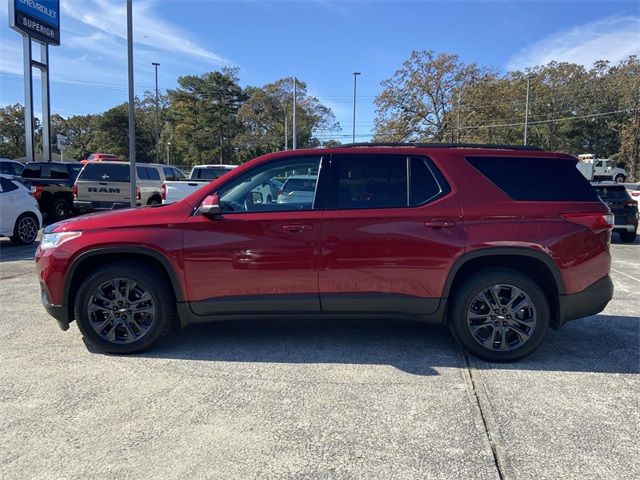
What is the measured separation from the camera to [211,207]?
407 cm

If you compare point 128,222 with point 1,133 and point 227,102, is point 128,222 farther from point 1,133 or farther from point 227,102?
point 1,133

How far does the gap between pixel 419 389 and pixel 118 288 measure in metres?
2.61

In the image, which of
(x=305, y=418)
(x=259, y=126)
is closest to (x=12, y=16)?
(x=305, y=418)

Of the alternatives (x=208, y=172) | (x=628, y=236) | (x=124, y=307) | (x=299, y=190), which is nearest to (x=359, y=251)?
(x=299, y=190)

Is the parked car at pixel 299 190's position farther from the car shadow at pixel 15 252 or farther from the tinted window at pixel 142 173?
the tinted window at pixel 142 173

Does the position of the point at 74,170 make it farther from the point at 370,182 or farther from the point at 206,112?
the point at 206,112

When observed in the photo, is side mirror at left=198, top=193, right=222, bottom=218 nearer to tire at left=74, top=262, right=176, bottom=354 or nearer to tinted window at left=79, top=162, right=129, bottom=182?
tire at left=74, top=262, right=176, bottom=354

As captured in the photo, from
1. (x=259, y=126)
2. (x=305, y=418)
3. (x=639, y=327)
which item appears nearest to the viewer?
(x=305, y=418)

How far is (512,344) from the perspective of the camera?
4.28 m

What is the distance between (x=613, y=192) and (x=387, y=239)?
11.4 metres

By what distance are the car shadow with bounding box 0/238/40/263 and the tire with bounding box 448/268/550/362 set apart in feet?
27.6

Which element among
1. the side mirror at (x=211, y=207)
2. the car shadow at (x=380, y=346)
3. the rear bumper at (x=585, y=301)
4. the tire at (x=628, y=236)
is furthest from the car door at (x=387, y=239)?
the tire at (x=628, y=236)

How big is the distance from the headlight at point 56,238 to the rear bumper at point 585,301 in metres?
4.13

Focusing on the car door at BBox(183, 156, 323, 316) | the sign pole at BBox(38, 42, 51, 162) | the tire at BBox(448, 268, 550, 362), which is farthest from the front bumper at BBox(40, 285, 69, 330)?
the sign pole at BBox(38, 42, 51, 162)
